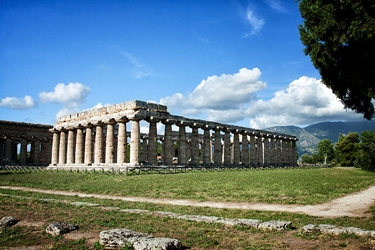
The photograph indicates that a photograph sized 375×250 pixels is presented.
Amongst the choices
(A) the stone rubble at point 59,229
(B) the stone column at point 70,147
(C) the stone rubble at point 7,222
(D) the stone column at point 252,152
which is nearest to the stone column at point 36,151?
(B) the stone column at point 70,147

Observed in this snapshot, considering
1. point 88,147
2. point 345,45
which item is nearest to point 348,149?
point 88,147

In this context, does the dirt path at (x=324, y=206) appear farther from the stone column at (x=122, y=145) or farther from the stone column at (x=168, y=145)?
the stone column at (x=168, y=145)

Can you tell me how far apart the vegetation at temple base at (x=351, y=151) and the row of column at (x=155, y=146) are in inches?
573

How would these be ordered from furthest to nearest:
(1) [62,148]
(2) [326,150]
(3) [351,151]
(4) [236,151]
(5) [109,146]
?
(2) [326,150] < (3) [351,151] < (4) [236,151] < (1) [62,148] < (5) [109,146]

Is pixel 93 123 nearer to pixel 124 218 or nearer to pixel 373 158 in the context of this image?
pixel 124 218

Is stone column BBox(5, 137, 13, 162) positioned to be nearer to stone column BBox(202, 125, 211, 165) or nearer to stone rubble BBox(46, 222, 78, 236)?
stone column BBox(202, 125, 211, 165)

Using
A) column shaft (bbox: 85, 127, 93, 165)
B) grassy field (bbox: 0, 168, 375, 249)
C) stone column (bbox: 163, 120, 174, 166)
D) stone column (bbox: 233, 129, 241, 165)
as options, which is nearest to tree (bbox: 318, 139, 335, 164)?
stone column (bbox: 233, 129, 241, 165)

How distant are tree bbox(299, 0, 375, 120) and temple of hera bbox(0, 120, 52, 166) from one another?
221 feet

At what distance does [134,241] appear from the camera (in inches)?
348

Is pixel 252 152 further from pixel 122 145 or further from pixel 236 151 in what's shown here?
pixel 122 145

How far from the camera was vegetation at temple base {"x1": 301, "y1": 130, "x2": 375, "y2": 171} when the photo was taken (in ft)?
168

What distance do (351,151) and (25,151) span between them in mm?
80465

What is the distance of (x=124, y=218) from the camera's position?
43.6ft

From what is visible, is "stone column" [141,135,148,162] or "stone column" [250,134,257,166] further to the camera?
"stone column" [141,135,148,162]
